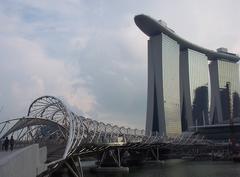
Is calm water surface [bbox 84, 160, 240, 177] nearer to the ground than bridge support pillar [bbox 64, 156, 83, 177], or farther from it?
nearer to the ground

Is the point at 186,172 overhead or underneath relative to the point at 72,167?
underneath

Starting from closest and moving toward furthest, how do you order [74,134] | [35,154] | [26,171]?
[26,171], [35,154], [74,134]

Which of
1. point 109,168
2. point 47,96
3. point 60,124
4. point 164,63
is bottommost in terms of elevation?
point 109,168

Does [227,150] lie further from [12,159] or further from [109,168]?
[12,159]

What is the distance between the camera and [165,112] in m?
198

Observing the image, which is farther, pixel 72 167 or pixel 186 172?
pixel 186 172

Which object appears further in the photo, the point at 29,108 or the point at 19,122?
the point at 29,108

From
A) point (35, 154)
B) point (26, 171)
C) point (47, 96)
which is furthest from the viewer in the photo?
point (47, 96)

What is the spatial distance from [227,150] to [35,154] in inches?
5704

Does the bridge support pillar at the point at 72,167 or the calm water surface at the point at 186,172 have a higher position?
the bridge support pillar at the point at 72,167

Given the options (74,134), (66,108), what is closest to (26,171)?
(74,134)

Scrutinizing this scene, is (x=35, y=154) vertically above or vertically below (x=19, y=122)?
below

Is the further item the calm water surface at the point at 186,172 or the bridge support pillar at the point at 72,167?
the calm water surface at the point at 186,172

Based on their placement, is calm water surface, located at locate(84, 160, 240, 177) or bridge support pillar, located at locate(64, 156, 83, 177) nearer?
bridge support pillar, located at locate(64, 156, 83, 177)
